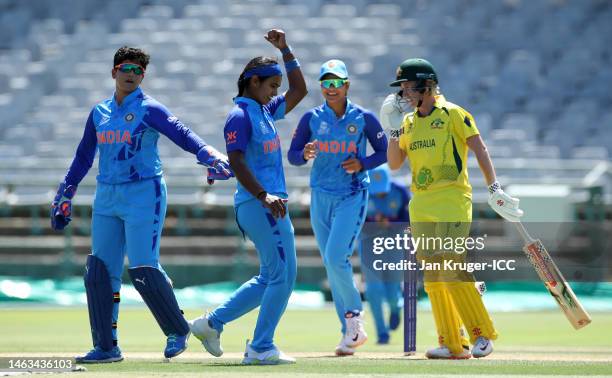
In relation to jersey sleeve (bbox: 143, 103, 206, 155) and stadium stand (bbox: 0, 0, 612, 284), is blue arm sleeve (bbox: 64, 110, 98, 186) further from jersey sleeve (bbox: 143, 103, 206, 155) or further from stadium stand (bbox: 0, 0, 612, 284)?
stadium stand (bbox: 0, 0, 612, 284)

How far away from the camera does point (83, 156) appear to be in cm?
931

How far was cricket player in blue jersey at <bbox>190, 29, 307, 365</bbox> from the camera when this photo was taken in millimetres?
8547

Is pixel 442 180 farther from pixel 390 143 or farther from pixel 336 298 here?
pixel 336 298

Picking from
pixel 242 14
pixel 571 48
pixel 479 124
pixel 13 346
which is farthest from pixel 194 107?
pixel 13 346

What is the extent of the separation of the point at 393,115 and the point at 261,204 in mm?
1610

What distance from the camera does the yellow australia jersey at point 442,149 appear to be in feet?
30.4

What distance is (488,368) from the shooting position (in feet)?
27.8

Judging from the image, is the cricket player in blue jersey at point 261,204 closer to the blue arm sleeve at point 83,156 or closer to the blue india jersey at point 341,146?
the blue arm sleeve at point 83,156

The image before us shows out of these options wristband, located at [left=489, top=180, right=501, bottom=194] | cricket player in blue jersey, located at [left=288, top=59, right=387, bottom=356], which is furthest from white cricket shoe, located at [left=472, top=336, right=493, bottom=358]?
cricket player in blue jersey, located at [left=288, top=59, right=387, bottom=356]

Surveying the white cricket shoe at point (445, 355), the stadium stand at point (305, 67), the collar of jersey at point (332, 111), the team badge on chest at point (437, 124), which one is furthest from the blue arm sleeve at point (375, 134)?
the stadium stand at point (305, 67)

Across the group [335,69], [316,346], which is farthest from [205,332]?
[316,346]

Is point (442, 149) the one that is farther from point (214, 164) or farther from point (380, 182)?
point (380, 182)

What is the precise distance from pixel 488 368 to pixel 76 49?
16.0 m

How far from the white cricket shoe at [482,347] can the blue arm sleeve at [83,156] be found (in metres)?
3.10
